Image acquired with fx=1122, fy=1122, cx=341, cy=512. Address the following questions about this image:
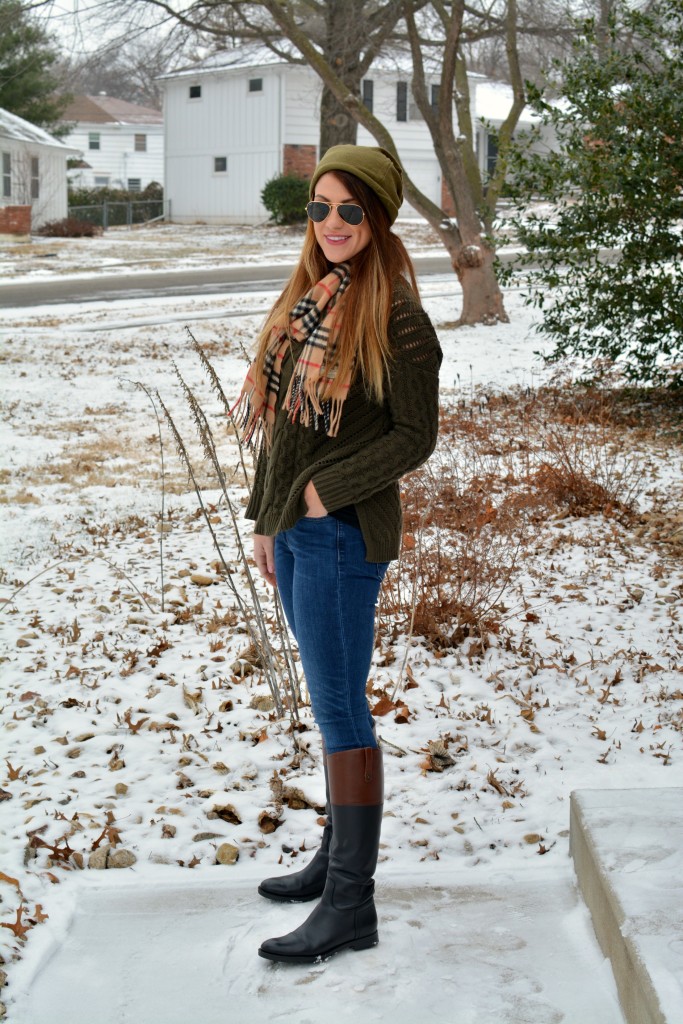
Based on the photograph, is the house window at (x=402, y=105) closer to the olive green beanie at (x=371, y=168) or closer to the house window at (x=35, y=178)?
the house window at (x=35, y=178)

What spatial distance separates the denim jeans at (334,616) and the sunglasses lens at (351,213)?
2.30ft

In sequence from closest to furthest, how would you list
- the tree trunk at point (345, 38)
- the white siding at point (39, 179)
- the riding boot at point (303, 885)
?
the riding boot at point (303, 885)
the tree trunk at point (345, 38)
the white siding at point (39, 179)

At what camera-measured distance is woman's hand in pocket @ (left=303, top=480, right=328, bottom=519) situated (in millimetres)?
2635

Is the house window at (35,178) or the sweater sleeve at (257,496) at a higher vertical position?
the house window at (35,178)

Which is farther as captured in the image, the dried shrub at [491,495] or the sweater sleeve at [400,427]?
the dried shrub at [491,495]

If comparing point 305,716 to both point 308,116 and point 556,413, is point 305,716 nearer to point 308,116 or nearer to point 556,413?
point 556,413

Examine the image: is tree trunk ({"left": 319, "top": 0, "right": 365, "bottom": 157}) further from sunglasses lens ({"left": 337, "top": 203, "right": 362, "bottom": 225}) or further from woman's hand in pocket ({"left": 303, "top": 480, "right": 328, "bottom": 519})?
woman's hand in pocket ({"left": 303, "top": 480, "right": 328, "bottom": 519})

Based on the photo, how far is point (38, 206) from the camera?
115 ft

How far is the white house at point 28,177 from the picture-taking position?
1246 inches

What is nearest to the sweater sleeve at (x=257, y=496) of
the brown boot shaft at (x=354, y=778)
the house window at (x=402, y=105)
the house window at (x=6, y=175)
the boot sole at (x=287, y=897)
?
the brown boot shaft at (x=354, y=778)

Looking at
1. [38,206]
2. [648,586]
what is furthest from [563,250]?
[38,206]

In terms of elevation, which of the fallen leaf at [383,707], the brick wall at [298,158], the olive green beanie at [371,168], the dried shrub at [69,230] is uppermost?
the brick wall at [298,158]

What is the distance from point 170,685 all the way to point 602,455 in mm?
4170

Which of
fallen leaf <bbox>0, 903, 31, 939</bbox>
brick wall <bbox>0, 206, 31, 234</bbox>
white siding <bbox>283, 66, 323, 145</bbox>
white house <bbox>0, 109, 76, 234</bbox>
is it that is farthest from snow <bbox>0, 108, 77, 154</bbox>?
fallen leaf <bbox>0, 903, 31, 939</bbox>
